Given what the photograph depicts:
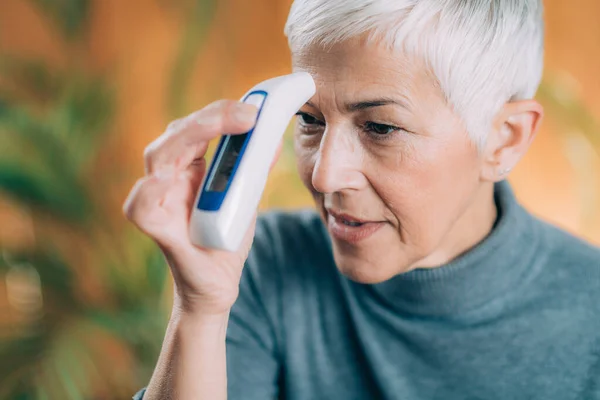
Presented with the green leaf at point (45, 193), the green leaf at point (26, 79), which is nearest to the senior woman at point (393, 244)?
the green leaf at point (45, 193)

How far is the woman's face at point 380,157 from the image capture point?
88 cm

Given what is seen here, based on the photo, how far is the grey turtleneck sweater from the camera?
3.40 ft

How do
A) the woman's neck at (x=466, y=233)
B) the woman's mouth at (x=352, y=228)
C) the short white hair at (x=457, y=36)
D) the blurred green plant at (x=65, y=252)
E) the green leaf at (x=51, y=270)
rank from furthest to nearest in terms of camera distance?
1. the green leaf at (x=51, y=270)
2. the blurred green plant at (x=65, y=252)
3. the woman's neck at (x=466, y=233)
4. the woman's mouth at (x=352, y=228)
5. the short white hair at (x=457, y=36)

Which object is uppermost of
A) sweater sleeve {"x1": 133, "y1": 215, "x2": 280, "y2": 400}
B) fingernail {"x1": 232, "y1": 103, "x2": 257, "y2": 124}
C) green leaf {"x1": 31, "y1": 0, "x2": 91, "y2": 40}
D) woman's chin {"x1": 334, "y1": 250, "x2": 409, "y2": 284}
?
green leaf {"x1": 31, "y1": 0, "x2": 91, "y2": 40}

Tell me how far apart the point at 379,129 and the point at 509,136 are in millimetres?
243

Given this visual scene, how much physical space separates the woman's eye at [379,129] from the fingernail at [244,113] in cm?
23

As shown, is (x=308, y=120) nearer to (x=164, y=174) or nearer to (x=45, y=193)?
(x=164, y=174)

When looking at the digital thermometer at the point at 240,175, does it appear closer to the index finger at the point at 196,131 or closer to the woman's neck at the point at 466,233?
the index finger at the point at 196,131

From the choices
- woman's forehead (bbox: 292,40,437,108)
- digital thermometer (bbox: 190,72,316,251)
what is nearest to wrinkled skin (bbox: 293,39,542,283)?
woman's forehead (bbox: 292,40,437,108)

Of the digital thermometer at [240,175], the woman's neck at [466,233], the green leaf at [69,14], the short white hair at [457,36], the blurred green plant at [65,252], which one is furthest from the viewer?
the green leaf at [69,14]

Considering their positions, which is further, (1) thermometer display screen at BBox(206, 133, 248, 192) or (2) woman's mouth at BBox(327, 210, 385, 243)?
(2) woman's mouth at BBox(327, 210, 385, 243)

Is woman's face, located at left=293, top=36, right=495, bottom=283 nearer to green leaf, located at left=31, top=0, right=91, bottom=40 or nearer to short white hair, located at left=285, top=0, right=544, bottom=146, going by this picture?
short white hair, located at left=285, top=0, right=544, bottom=146

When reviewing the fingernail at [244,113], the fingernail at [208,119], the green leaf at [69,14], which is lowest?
the fingernail at [208,119]

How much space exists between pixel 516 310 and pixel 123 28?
1.68 m
